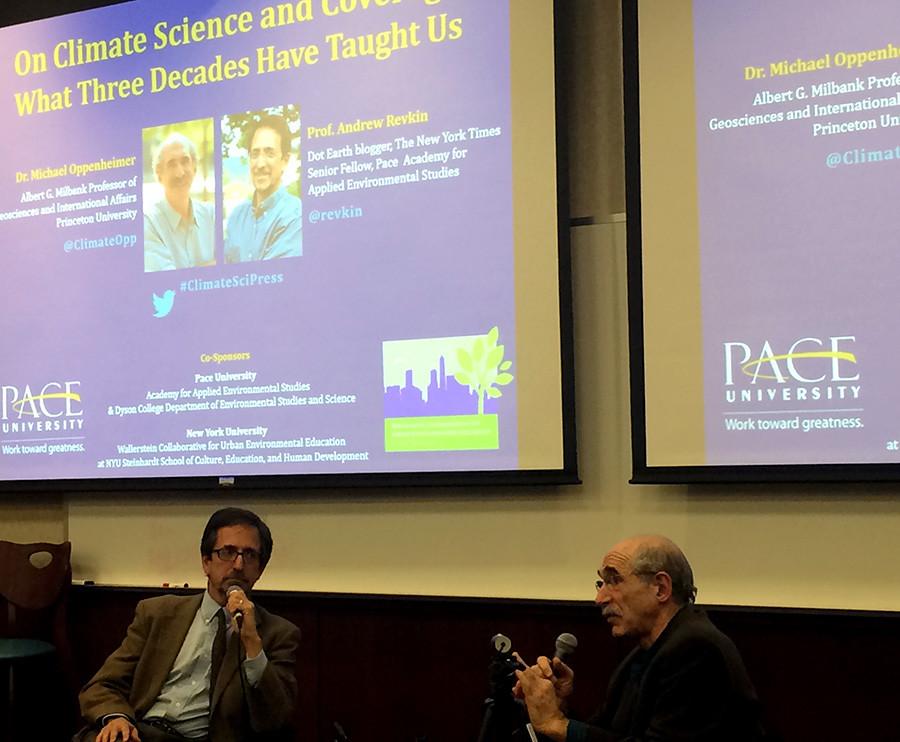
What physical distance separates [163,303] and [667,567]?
2598mm

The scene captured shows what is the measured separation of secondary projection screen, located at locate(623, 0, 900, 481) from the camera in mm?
3441

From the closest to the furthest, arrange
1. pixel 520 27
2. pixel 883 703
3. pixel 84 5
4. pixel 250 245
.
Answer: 1. pixel 883 703
2. pixel 520 27
3. pixel 250 245
4. pixel 84 5

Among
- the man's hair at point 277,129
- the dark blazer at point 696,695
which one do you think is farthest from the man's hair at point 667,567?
the man's hair at point 277,129

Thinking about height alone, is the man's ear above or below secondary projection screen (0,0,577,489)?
below

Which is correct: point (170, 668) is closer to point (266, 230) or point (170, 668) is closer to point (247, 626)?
point (247, 626)

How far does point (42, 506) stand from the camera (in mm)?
4785

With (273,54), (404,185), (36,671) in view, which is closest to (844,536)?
(404,185)

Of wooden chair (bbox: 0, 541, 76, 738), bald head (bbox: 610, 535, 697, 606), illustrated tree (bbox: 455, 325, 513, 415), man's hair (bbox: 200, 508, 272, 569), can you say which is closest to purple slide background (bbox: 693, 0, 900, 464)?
illustrated tree (bbox: 455, 325, 513, 415)

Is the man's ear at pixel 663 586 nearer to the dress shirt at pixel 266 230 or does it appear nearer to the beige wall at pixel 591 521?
the beige wall at pixel 591 521

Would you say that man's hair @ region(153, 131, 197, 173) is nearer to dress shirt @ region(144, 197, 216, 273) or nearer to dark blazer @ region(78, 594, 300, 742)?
dress shirt @ region(144, 197, 216, 273)

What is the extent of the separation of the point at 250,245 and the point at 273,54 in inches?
29.8

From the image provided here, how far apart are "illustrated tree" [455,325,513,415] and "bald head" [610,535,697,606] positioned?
1.27 m

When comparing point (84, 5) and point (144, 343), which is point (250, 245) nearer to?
point (144, 343)

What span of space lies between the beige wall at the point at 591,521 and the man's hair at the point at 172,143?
138cm
